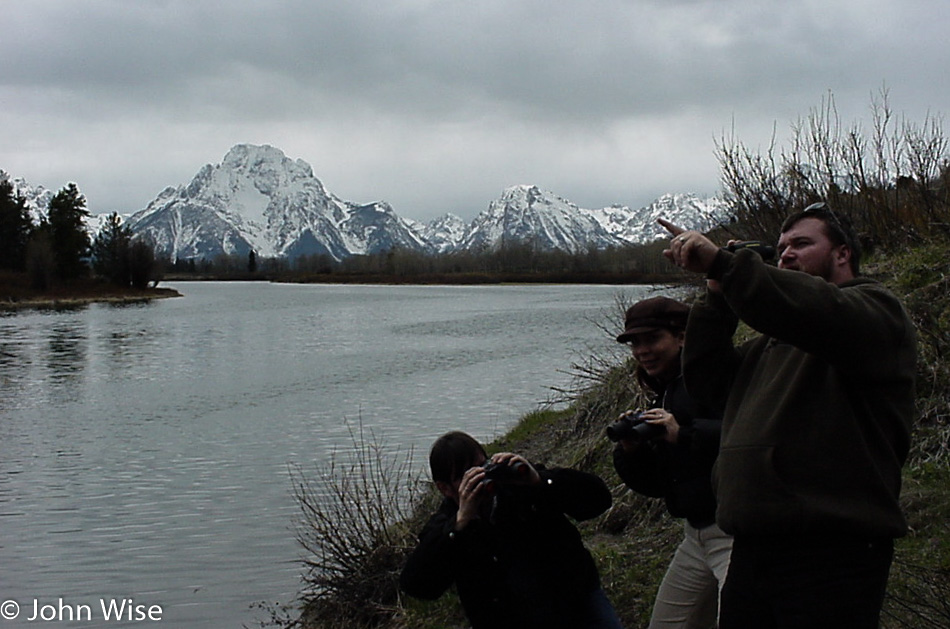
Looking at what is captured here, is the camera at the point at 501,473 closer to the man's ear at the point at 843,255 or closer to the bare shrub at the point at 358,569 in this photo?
the man's ear at the point at 843,255

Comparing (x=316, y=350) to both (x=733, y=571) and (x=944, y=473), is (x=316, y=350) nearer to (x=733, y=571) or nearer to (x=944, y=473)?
(x=944, y=473)

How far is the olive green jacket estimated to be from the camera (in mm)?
2586

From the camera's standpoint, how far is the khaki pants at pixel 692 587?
368 cm

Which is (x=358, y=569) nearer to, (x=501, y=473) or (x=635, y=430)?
(x=501, y=473)

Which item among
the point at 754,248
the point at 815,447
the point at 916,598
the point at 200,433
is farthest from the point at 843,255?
the point at 200,433

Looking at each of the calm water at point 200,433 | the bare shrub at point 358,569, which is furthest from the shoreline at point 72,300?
the bare shrub at point 358,569

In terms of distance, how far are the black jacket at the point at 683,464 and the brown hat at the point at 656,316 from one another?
0.89 ft

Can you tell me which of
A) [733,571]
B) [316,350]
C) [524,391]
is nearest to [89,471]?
[524,391]

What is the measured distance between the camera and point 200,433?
1795 centimetres

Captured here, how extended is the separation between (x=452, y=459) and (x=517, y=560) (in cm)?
47

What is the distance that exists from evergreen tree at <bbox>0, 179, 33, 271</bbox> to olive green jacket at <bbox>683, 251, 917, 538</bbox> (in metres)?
92.7

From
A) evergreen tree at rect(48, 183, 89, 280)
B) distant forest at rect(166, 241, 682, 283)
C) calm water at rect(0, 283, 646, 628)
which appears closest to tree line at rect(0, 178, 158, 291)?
evergreen tree at rect(48, 183, 89, 280)

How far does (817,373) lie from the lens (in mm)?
2742

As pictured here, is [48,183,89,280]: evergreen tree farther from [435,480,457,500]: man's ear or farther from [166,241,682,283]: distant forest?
[435,480,457,500]: man's ear
